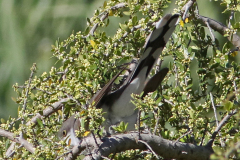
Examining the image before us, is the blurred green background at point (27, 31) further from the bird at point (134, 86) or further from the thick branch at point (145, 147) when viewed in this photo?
the thick branch at point (145, 147)

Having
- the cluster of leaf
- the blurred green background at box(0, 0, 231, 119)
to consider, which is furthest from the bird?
the blurred green background at box(0, 0, 231, 119)

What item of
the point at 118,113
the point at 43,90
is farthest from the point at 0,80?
the point at 43,90

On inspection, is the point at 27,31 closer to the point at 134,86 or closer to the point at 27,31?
the point at 27,31

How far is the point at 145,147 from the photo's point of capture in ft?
6.26

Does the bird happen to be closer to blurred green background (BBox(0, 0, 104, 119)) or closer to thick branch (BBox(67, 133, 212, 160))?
thick branch (BBox(67, 133, 212, 160))

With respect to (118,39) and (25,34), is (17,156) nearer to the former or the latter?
(118,39)

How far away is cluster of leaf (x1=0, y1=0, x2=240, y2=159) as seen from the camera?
1.96 m

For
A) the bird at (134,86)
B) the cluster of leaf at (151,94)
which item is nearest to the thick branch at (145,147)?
the cluster of leaf at (151,94)

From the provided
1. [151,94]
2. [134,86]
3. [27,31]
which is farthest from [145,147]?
[27,31]

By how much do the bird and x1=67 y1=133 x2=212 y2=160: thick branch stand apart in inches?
18.7

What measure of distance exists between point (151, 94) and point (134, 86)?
0.99 m

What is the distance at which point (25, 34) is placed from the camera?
20.0 feet

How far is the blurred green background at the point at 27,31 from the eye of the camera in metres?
5.80

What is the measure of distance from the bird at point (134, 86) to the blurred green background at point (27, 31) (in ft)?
9.60
